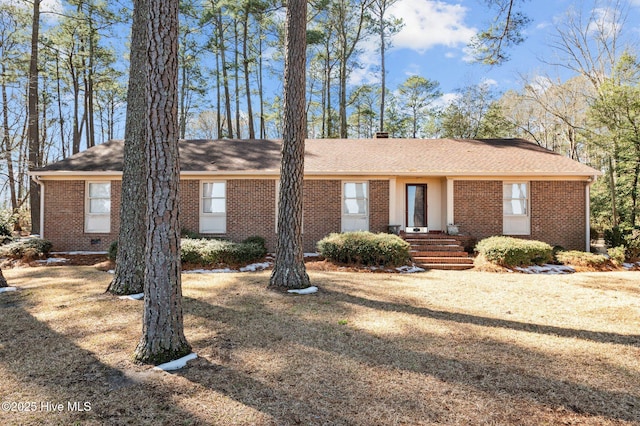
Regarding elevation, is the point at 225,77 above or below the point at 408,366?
above

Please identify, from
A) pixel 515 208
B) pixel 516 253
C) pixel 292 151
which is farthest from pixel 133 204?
pixel 515 208

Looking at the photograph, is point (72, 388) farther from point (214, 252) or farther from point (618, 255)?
point (618, 255)

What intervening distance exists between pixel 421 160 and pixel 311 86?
15168 mm

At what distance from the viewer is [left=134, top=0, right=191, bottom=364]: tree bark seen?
3477 millimetres

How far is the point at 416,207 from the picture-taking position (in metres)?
13.4

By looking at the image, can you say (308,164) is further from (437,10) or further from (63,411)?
(63,411)

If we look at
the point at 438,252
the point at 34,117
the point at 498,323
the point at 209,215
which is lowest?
the point at 498,323

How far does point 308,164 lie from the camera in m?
12.6

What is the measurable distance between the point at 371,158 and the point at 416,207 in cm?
261

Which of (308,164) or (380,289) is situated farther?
(308,164)

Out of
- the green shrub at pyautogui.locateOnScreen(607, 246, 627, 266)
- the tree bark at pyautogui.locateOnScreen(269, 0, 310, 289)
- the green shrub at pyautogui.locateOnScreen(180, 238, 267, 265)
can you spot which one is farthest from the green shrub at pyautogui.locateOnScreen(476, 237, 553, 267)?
the green shrub at pyautogui.locateOnScreen(180, 238, 267, 265)

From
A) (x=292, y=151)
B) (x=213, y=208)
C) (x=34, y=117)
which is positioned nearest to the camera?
(x=292, y=151)

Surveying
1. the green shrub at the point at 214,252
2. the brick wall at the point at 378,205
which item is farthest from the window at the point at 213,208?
the brick wall at the point at 378,205

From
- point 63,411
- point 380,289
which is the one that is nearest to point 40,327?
point 63,411
